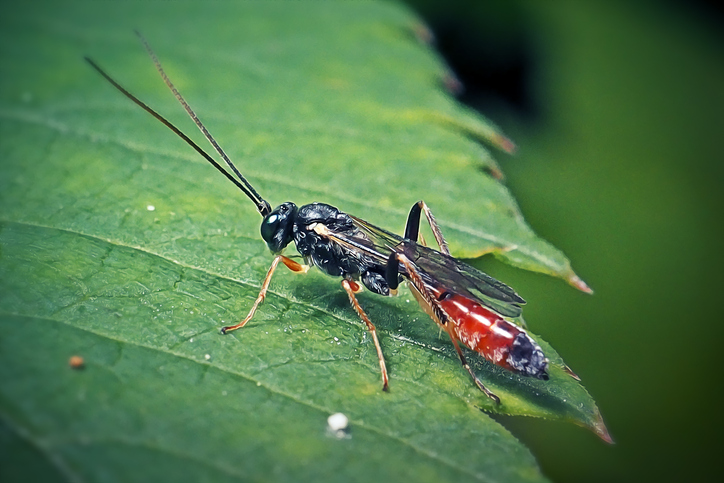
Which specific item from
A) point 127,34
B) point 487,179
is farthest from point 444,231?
point 127,34

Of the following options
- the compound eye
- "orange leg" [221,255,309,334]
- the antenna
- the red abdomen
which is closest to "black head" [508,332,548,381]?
the red abdomen

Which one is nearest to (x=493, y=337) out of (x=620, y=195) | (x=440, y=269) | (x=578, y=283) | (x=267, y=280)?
(x=440, y=269)

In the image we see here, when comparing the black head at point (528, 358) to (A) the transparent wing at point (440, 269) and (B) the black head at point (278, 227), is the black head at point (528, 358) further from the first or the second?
(B) the black head at point (278, 227)

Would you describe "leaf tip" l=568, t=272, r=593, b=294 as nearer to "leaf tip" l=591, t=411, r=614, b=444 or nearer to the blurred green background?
the blurred green background

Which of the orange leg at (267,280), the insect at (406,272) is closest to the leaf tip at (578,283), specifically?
the insect at (406,272)

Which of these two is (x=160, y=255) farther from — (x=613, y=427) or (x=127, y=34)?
(x=613, y=427)

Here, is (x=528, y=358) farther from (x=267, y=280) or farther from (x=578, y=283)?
(x=267, y=280)
